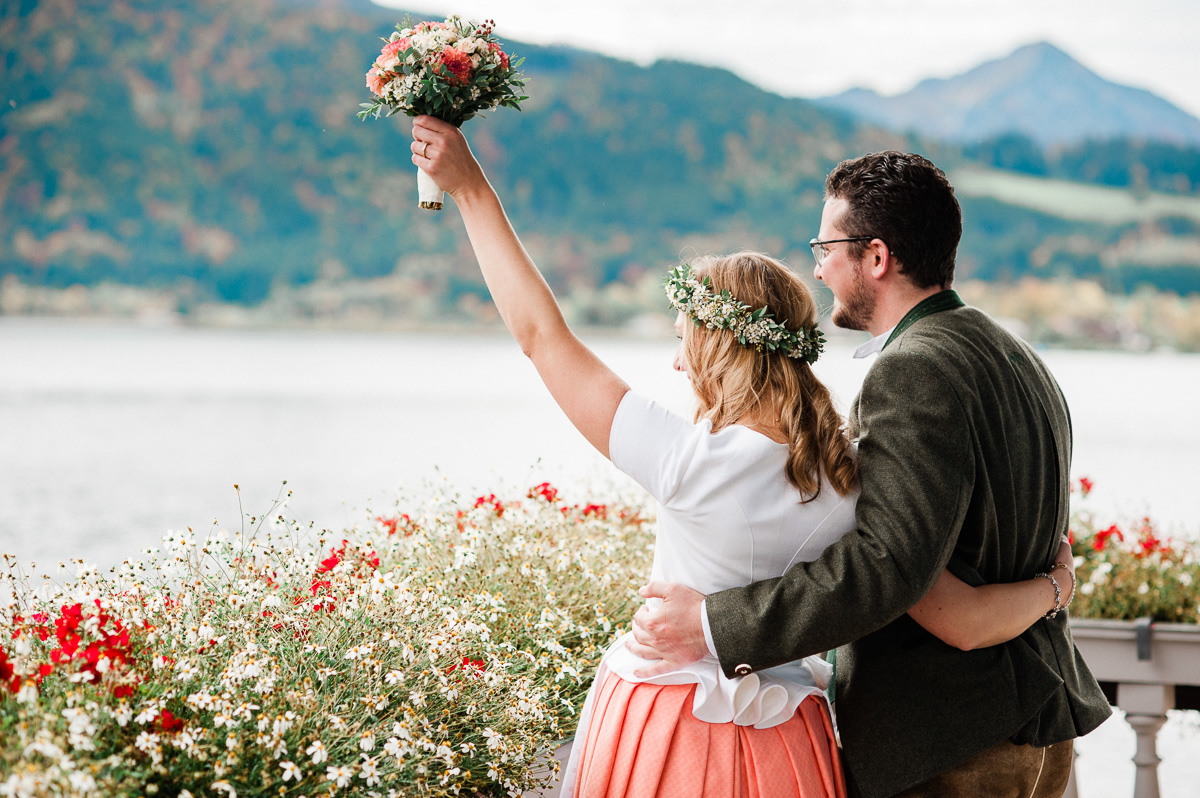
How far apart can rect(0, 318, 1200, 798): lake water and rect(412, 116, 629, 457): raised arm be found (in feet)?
1.51

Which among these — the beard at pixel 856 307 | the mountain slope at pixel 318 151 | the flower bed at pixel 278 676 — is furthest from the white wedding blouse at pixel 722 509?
the mountain slope at pixel 318 151

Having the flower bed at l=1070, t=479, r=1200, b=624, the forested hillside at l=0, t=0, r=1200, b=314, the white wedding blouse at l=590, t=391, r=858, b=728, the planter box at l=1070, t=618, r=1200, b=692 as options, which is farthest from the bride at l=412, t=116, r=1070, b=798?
the forested hillside at l=0, t=0, r=1200, b=314

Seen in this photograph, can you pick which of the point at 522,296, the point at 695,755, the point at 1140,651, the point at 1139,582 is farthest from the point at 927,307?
the point at 1139,582

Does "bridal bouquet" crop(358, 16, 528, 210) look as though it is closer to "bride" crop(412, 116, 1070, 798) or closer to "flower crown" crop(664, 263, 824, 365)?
"bride" crop(412, 116, 1070, 798)

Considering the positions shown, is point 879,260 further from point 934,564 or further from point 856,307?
point 934,564

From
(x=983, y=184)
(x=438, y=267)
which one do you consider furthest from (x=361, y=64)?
(x=983, y=184)

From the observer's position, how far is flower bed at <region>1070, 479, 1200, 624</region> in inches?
153

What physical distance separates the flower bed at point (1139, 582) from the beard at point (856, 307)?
7.95 ft

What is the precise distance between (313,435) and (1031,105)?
34020 millimetres

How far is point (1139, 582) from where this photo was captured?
397 cm

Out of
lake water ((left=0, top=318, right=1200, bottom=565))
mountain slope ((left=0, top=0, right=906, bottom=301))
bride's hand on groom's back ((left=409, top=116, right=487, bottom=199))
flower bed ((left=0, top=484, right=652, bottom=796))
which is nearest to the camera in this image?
flower bed ((left=0, top=484, right=652, bottom=796))

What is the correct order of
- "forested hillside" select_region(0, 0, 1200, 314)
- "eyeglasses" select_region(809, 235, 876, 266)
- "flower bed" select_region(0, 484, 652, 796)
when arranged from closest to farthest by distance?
1. "flower bed" select_region(0, 484, 652, 796)
2. "eyeglasses" select_region(809, 235, 876, 266)
3. "forested hillside" select_region(0, 0, 1200, 314)

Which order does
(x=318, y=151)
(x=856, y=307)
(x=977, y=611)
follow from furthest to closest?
(x=318, y=151)
(x=856, y=307)
(x=977, y=611)

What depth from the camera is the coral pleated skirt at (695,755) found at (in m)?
1.61
